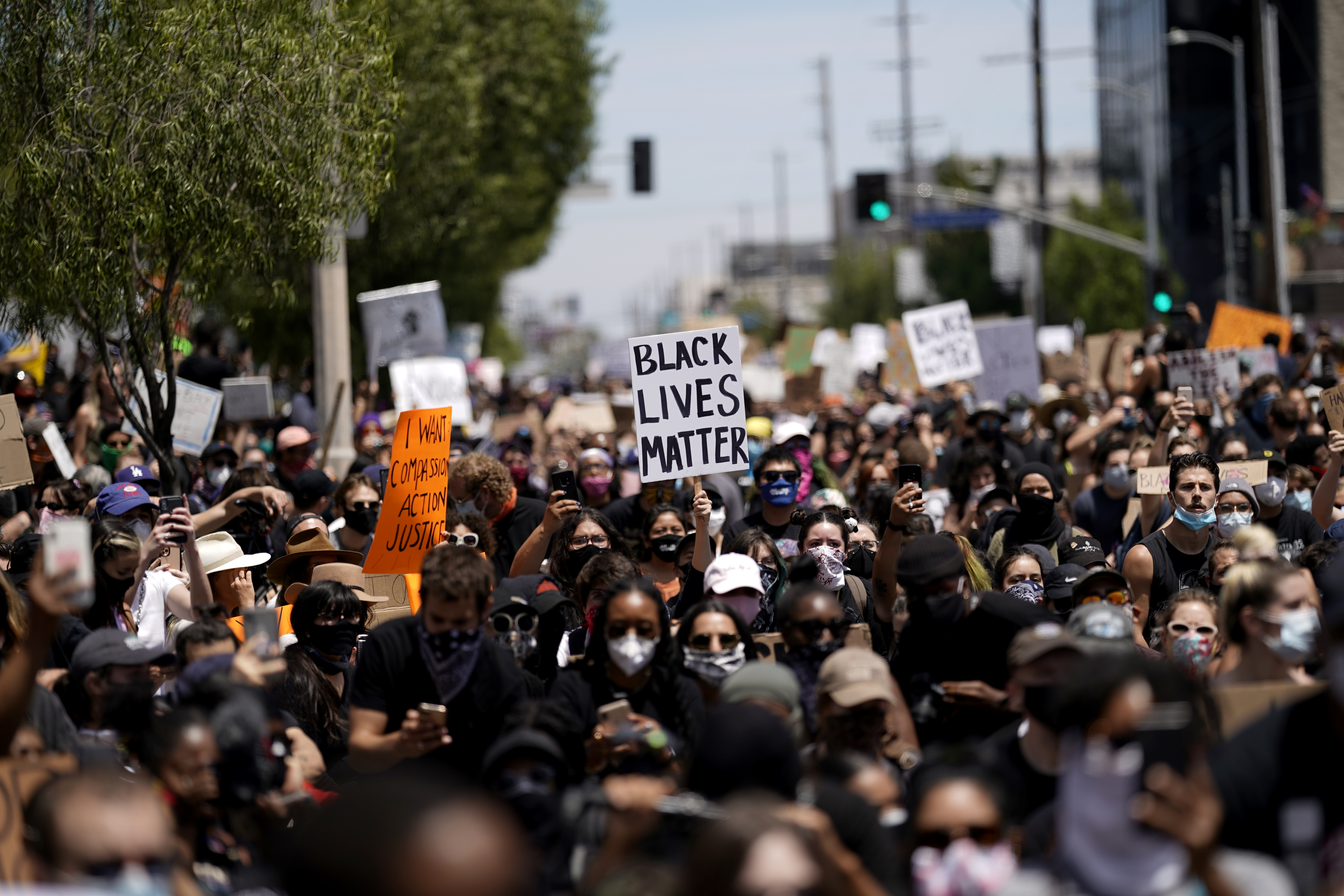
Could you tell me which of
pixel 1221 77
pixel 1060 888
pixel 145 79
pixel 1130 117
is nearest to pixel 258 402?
pixel 145 79

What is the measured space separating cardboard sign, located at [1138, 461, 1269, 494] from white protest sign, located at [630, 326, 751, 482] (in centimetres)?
216

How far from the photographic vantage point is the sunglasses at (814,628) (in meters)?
5.03

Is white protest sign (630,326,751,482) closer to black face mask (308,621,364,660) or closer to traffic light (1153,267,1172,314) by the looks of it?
black face mask (308,621,364,660)

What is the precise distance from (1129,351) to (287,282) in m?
10.3

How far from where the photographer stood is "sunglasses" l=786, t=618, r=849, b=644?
503cm

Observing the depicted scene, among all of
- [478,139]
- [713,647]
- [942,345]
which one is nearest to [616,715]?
[713,647]

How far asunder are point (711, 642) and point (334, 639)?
180 cm

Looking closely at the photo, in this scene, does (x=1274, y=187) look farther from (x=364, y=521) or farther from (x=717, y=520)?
(x=364, y=521)

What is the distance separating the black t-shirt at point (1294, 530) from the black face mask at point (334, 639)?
4234 millimetres

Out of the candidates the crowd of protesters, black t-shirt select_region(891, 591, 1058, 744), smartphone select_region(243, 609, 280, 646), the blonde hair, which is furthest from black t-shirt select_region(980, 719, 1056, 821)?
smartphone select_region(243, 609, 280, 646)

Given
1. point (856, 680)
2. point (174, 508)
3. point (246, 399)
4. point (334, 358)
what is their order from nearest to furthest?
point (856, 680) < point (174, 508) < point (246, 399) < point (334, 358)

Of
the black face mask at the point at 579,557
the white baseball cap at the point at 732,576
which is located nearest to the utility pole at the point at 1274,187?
the black face mask at the point at 579,557

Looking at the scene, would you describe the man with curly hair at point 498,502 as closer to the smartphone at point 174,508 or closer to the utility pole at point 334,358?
the smartphone at point 174,508

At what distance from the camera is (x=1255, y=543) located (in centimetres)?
557
